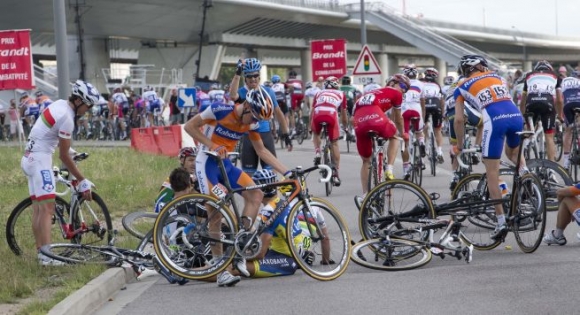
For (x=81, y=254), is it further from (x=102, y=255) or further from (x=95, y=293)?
(x=95, y=293)

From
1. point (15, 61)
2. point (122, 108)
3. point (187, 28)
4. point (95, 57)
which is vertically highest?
point (187, 28)

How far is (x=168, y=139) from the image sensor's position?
28.8 meters

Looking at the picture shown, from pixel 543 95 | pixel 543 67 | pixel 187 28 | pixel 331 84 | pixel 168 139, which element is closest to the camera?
pixel 543 95

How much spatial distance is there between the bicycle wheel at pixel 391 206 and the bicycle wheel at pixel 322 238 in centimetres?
86

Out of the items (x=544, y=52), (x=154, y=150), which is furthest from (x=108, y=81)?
(x=544, y=52)

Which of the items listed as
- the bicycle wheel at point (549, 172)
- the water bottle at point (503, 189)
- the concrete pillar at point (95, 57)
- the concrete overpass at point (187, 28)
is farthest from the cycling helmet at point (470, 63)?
the concrete pillar at point (95, 57)

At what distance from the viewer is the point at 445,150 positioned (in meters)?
28.2

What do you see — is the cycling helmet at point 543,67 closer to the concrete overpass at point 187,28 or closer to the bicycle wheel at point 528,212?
the bicycle wheel at point 528,212

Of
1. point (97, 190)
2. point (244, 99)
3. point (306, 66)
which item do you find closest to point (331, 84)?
point (97, 190)

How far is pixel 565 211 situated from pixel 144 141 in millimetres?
19821

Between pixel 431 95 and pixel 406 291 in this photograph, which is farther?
pixel 431 95

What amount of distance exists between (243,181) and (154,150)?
19245mm

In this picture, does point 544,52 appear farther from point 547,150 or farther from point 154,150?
point 547,150

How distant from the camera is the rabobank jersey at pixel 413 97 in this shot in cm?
1850
